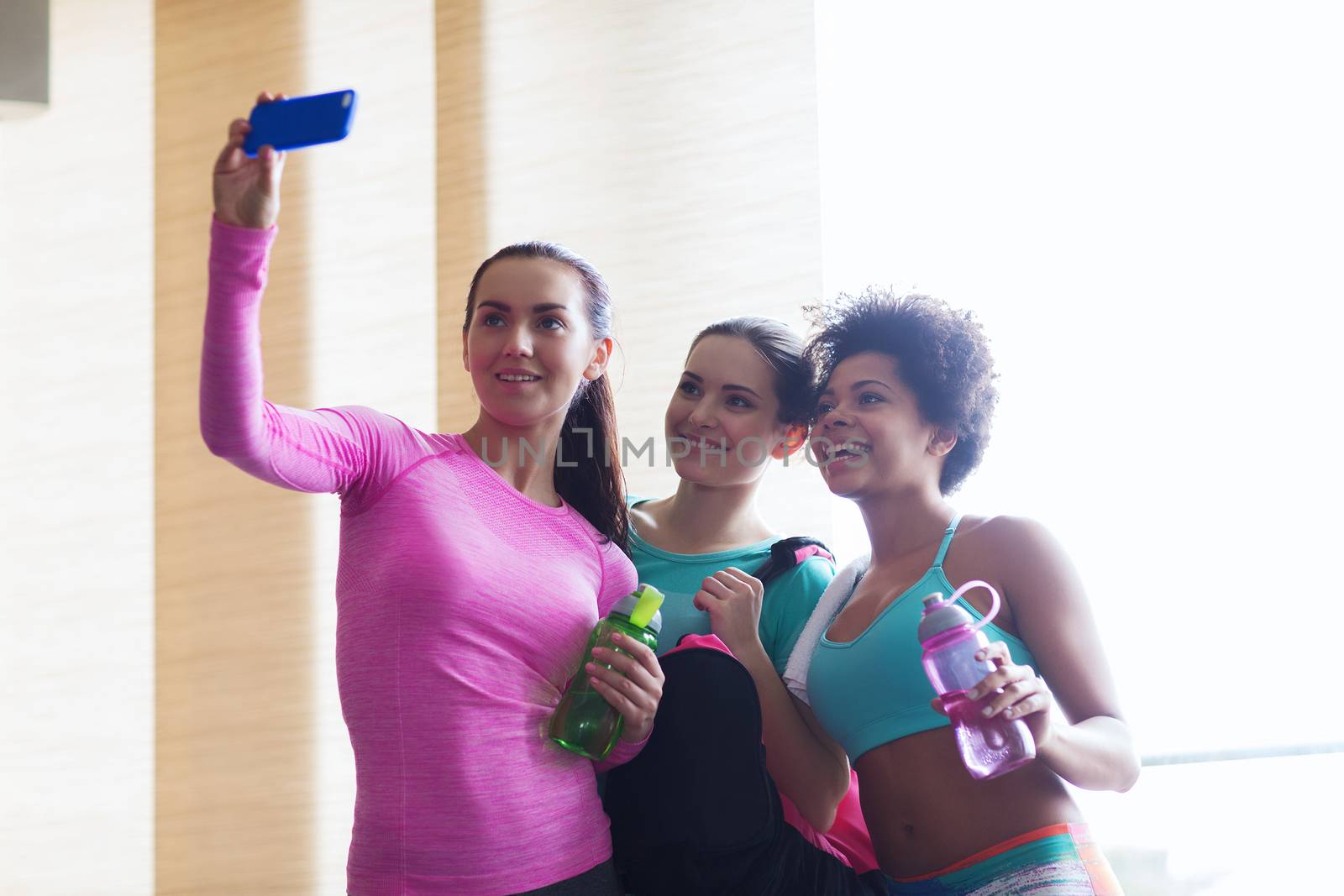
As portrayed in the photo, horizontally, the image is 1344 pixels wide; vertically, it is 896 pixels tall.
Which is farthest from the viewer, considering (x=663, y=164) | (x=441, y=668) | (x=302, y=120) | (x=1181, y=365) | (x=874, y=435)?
(x=663, y=164)

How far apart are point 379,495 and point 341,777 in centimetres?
111

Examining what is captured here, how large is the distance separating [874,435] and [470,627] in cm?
49

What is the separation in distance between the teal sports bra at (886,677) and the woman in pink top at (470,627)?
0.74 feet

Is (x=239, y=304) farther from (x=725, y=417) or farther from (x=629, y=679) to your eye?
(x=725, y=417)

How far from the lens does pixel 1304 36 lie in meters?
1.78

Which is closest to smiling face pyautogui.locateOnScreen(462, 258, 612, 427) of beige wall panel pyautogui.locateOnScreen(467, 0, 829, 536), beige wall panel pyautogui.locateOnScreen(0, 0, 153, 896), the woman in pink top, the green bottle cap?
the woman in pink top

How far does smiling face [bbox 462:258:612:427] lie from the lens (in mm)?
1058

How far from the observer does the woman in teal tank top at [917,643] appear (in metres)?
1.01

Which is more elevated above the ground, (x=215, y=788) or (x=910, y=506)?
(x=910, y=506)

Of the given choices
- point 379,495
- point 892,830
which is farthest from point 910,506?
point 379,495

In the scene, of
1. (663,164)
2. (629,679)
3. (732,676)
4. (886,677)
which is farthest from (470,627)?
(663,164)

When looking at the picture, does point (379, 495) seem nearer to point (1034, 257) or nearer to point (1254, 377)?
point (1034, 257)

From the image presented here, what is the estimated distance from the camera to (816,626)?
121cm

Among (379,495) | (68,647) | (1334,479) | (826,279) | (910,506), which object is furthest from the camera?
(68,647)
